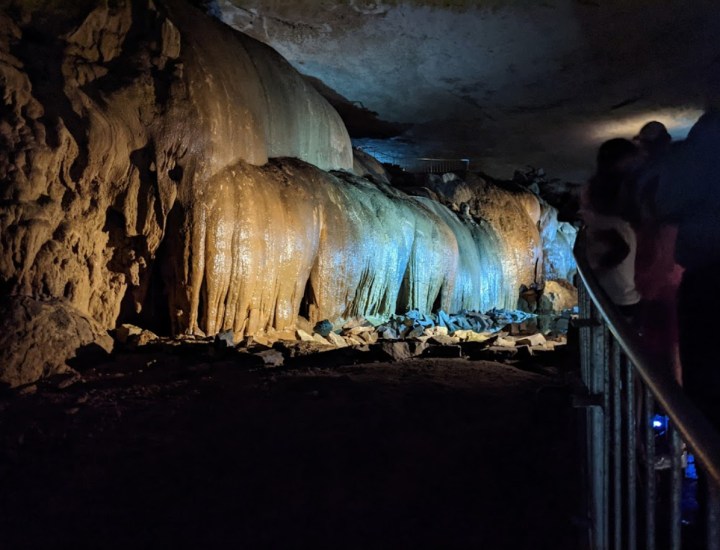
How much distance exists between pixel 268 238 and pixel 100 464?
430cm

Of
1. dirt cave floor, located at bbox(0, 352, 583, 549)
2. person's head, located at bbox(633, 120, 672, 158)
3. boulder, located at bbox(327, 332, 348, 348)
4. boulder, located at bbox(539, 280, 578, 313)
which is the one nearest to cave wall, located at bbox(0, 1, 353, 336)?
dirt cave floor, located at bbox(0, 352, 583, 549)

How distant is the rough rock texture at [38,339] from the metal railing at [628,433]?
4021mm

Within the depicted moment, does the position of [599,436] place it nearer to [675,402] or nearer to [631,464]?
[631,464]

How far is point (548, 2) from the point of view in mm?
7621

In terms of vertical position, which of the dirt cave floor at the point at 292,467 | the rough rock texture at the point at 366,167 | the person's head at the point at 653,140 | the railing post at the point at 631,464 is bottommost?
the dirt cave floor at the point at 292,467

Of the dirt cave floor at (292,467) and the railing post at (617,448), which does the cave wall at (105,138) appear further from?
the railing post at (617,448)

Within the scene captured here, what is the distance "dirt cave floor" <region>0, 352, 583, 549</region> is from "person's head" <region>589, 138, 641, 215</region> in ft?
3.87

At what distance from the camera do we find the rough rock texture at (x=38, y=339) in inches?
183

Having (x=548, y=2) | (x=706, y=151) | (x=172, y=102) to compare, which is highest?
(x=548, y=2)

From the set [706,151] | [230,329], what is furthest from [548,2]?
[706,151]

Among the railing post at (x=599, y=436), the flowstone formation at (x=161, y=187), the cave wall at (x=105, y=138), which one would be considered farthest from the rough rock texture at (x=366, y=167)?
the railing post at (x=599, y=436)

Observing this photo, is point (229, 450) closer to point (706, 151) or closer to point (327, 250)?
point (706, 151)

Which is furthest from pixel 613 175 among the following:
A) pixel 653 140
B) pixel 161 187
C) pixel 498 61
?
pixel 498 61

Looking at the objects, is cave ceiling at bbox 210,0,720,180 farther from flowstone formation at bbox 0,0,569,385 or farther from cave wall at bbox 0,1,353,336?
cave wall at bbox 0,1,353,336
